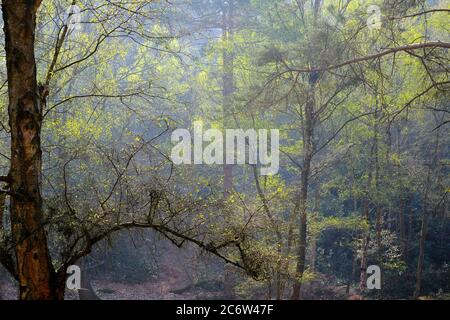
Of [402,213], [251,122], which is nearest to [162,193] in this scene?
[251,122]

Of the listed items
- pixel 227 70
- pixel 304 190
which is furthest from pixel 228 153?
pixel 304 190

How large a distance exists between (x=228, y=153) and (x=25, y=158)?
11.0 m

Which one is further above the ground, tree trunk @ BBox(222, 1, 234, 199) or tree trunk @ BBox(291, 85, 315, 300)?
tree trunk @ BBox(222, 1, 234, 199)

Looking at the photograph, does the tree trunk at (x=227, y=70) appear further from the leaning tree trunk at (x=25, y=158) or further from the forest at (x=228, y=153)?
the leaning tree trunk at (x=25, y=158)

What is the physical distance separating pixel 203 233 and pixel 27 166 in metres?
1.82

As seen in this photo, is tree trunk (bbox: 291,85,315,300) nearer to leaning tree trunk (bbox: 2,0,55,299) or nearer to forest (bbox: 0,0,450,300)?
forest (bbox: 0,0,450,300)

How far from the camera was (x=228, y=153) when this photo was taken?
49.5ft

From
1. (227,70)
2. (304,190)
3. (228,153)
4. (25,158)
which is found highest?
(227,70)

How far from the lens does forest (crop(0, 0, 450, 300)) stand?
14.8 feet

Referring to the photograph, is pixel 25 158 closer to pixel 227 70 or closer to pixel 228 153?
pixel 228 153

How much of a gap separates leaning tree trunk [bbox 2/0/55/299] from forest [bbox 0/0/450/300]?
12 millimetres

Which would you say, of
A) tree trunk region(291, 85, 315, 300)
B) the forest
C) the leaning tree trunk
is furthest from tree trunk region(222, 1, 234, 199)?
the leaning tree trunk

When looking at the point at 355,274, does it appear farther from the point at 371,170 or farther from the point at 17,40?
the point at 17,40

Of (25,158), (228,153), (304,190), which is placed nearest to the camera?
(25,158)
